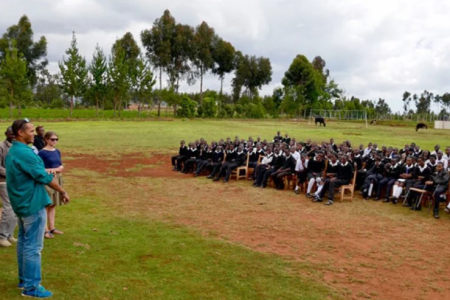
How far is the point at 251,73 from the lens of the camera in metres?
76.8

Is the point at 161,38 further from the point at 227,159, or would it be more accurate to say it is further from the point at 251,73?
the point at 227,159

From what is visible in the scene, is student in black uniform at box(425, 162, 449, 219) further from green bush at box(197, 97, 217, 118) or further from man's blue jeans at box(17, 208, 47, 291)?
green bush at box(197, 97, 217, 118)

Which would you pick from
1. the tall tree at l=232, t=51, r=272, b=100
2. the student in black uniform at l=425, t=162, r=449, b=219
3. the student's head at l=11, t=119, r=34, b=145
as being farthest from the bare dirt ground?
the tall tree at l=232, t=51, r=272, b=100

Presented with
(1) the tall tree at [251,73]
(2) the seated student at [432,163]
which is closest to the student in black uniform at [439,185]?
(2) the seated student at [432,163]

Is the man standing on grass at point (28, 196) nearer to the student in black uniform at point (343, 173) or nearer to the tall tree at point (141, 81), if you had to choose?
the student in black uniform at point (343, 173)

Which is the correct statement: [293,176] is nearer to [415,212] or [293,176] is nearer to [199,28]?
[415,212]

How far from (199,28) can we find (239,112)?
16008 mm

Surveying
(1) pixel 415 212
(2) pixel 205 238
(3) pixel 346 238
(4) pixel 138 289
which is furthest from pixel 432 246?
(4) pixel 138 289

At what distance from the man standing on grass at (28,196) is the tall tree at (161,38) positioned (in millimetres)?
61690

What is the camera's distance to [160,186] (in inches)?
540

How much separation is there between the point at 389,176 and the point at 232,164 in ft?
17.8

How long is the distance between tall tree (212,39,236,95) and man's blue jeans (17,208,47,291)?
68.8 m

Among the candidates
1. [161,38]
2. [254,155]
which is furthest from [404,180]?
[161,38]

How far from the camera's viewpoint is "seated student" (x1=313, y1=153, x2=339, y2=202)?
38.9 ft
